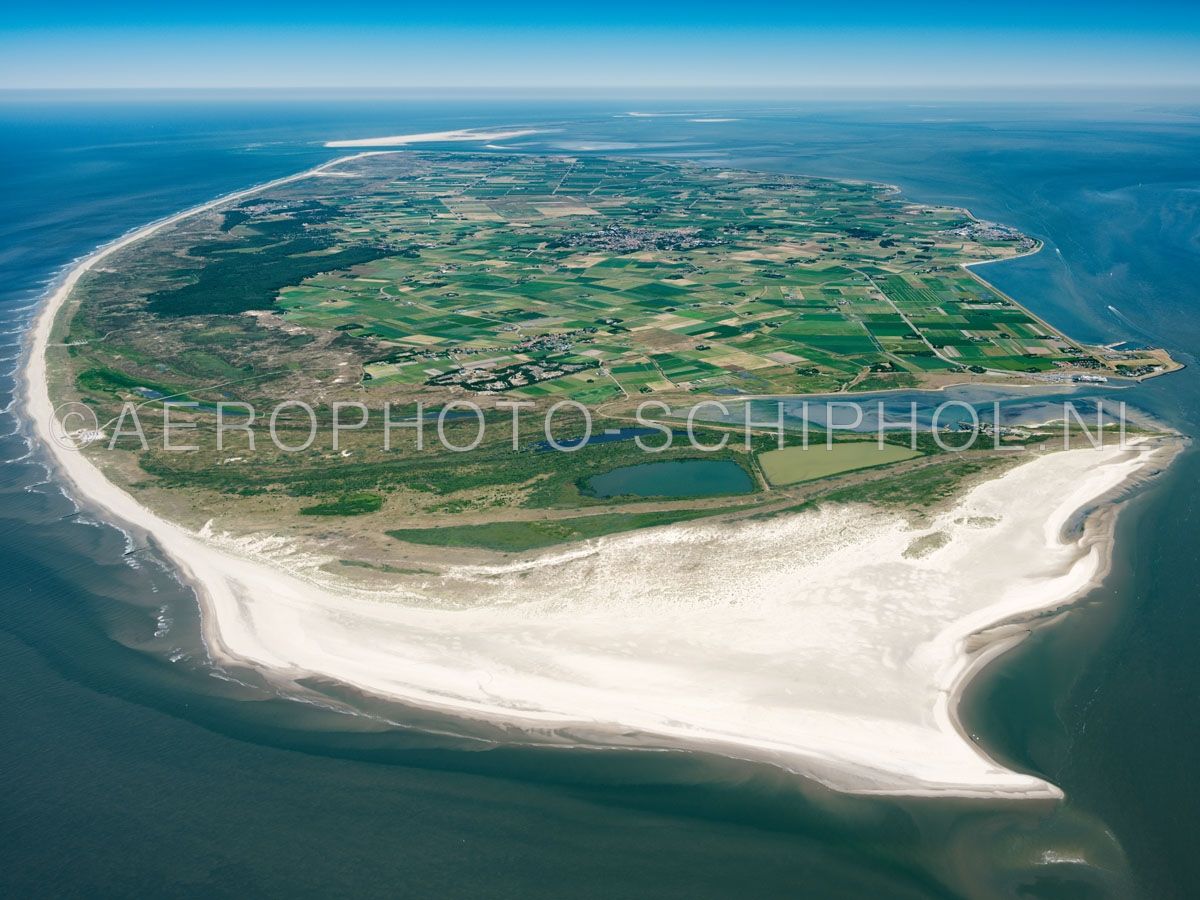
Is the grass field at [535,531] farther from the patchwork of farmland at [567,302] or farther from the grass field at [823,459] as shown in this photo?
the patchwork of farmland at [567,302]

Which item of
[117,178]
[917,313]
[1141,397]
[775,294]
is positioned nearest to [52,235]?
[117,178]

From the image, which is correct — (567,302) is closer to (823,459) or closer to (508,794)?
(823,459)

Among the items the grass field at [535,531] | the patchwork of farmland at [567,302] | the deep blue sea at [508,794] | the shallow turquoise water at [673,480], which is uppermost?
the patchwork of farmland at [567,302]

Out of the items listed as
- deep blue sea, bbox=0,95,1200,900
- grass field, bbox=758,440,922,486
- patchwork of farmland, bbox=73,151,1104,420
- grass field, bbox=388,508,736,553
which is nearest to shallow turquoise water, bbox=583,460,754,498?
grass field, bbox=758,440,922,486

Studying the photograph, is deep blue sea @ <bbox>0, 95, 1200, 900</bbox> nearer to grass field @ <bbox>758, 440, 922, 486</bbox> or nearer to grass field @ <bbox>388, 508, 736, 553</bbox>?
grass field @ <bbox>388, 508, 736, 553</bbox>

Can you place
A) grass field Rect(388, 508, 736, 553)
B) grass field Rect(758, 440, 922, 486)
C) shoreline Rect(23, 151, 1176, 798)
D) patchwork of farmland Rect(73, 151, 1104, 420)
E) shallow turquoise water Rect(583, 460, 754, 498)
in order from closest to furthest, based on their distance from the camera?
shoreline Rect(23, 151, 1176, 798), grass field Rect(388, 508, 736, 553), shallow turquoise water Rect(583, 460, 754, 498), grass field Rect(758, 440, 922, 486), patchwork of farmland Rect(73, 151, 1104, 420)

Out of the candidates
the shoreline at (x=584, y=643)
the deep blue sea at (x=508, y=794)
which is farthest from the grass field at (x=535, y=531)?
the deep blue sea at (x=508, y=794)
